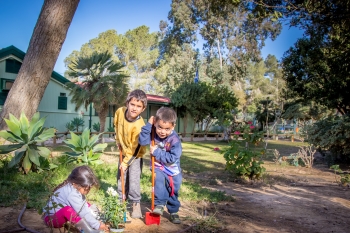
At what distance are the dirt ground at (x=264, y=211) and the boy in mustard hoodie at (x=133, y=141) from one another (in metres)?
0.29

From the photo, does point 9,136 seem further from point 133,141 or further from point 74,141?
point 133,141

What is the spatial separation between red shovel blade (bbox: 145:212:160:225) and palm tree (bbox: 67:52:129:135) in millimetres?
11189

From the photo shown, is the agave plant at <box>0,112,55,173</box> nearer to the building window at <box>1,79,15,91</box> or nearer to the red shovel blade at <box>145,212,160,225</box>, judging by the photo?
the red shovel blade at <box>145,212,160,225</box>

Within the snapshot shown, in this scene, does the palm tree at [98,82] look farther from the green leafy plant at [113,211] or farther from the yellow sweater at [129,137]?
the green leafy plant at [113,211]

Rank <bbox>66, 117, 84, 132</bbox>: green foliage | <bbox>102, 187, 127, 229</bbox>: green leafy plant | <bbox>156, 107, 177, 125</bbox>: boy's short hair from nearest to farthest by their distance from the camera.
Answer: <bbox>102, 187, 127, 229</bbox>: green leafy plant
<bbox>156, 107, 177, 125</bbox>: boy's short hair
<bbox>66, 117, 84, 132</bbox>: green foliage

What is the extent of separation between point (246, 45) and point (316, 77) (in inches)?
876

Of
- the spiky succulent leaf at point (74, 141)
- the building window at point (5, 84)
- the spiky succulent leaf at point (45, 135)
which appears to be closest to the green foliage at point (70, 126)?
the building window at point (5, 84)

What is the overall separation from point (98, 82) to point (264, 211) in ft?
36.4

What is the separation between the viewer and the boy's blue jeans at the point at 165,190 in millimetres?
3436

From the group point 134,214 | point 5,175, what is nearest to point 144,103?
point 134,214

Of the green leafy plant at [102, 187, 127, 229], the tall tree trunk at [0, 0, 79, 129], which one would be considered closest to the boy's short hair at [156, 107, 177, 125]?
the green leafy plant at [102, 187, 127, 229]

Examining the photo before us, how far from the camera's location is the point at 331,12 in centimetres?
797

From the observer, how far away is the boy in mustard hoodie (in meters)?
3.49

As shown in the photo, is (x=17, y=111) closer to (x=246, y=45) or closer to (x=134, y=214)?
(x=134, y=214)
